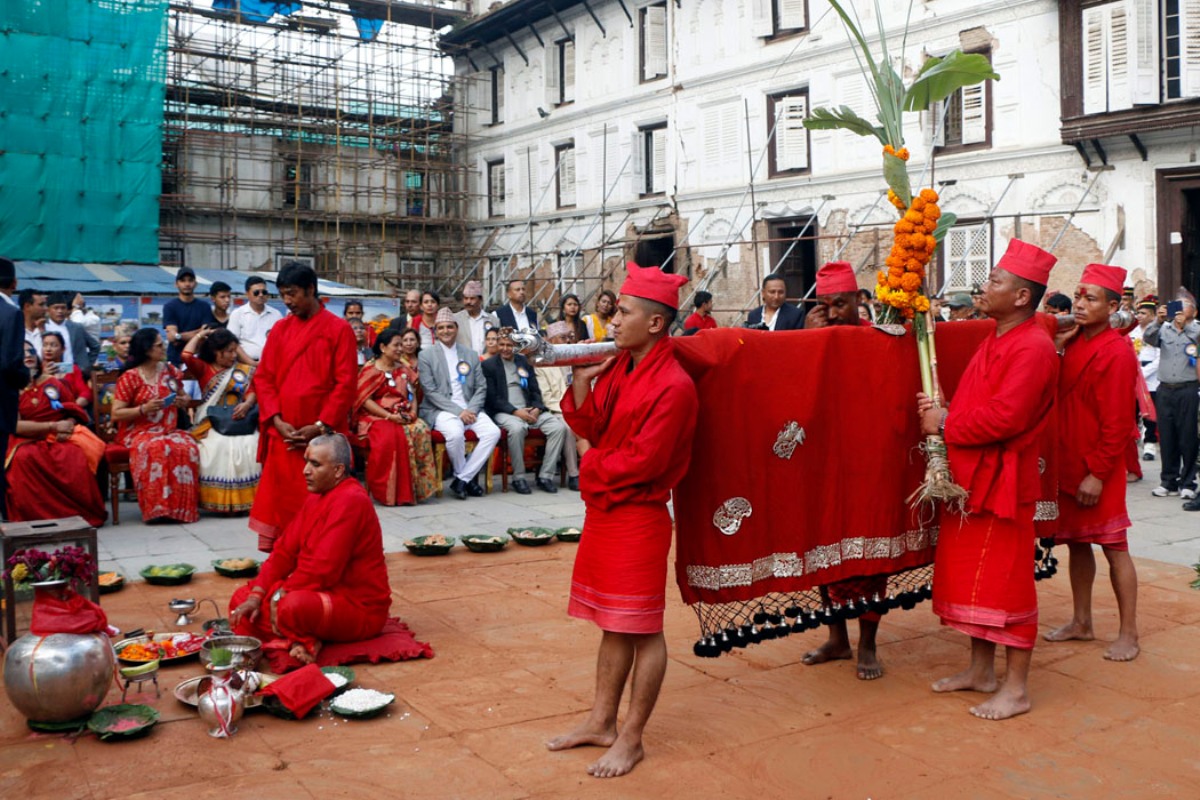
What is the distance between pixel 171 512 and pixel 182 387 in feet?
3.52

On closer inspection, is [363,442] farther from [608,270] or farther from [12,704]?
[608,270]

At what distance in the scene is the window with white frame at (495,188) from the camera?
28.8m

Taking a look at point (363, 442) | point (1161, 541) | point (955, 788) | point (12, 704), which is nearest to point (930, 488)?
point (955, 788)

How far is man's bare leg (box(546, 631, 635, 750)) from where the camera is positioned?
3908 millimetres

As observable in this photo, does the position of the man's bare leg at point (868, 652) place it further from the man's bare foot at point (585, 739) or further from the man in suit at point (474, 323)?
the man in suit at point (474, 323)

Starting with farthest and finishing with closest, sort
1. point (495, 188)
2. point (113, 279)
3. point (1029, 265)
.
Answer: point (495, 188)
point (113, 279)
point (1029, 265)

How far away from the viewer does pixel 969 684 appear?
15.3 feet

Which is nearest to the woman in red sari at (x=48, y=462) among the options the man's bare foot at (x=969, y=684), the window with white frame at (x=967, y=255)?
the man's bare foot at (x=969, y=684)

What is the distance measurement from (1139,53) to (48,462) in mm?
14732

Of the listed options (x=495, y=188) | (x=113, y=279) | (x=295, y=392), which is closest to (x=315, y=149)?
(x=495, y=188)

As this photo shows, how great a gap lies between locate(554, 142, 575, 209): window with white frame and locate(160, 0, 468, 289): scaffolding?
347 centimetres

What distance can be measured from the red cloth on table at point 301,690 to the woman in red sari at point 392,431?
4.82 metres

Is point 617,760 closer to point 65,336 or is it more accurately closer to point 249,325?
point 249,325

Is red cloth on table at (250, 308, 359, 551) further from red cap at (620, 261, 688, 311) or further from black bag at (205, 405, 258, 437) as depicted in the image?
black bag at (205, 405, 258, 437)
